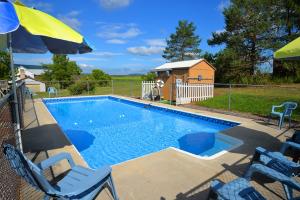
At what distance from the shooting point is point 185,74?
1325 centimetres

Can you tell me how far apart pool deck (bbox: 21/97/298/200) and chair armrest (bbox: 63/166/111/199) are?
667 mm

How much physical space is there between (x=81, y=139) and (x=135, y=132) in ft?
6.37

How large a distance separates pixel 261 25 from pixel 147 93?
44.3 feet

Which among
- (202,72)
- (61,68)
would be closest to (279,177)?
(202,72)

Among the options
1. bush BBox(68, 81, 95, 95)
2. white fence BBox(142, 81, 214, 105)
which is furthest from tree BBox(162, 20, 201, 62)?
white fence BBox(142, 81, 214, 105)

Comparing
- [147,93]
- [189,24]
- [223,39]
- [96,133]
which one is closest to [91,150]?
[96,133]

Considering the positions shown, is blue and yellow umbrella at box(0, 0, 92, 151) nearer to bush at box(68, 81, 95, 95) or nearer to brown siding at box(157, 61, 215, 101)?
brown siding at box(157, 61, 215, 101)

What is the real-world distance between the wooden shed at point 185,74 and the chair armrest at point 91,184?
10349 millimetres

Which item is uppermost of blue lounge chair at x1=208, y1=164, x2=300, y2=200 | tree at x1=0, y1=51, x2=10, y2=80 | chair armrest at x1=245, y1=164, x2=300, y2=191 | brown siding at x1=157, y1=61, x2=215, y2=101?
tree at x1=0, y1=51, x2=10, y2=80

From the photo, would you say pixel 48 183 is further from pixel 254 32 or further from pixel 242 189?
pixel 254 32

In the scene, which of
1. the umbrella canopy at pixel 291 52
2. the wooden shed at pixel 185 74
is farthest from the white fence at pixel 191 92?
the umbrella canopy at pixel 291 52

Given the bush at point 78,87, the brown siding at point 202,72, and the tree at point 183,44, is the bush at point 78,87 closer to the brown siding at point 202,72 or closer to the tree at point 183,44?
the brown siding at point 202,72

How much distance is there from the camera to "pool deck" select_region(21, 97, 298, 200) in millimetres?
3123

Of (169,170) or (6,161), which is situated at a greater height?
(6,161)
